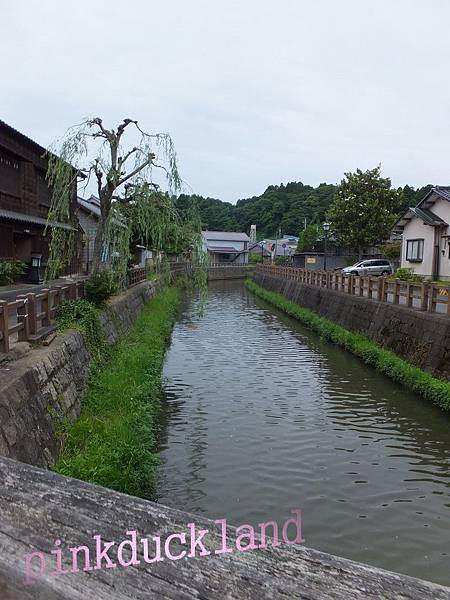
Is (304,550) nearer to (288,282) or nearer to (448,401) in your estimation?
(448,401)

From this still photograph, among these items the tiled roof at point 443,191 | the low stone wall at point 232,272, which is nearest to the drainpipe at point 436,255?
the tiled roof at point 443,191

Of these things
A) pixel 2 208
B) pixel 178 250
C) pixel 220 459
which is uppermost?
pixel 2 208

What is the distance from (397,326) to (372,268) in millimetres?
22508

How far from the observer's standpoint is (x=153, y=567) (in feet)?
5.28

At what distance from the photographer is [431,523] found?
6.77 m

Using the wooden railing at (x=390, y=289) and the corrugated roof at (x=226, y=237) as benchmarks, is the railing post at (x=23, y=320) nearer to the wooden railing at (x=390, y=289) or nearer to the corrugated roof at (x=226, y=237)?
the wooden railing at (x=390, y=289)

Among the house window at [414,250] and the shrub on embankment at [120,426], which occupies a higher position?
the house window at [414,250]

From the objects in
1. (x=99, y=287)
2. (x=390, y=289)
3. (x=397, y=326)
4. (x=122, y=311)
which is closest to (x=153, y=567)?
(x=99, y=287)

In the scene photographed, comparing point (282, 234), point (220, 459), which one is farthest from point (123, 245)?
point (282, 234)

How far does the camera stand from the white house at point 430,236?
28781mm

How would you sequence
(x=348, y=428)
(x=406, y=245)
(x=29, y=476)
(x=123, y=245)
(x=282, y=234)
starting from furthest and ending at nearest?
1. (x=282, y=234)
2. (x=406, y=245)
3. (x=123, y=245)
4. (x=348, y=428)
5. (x=29, y=476)

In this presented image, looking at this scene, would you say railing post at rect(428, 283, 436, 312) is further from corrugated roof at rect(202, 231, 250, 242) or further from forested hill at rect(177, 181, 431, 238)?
forested hill at rect(177, 181, 431, 238)

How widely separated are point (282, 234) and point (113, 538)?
105 m

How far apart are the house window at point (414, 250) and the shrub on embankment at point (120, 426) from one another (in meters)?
21.9
